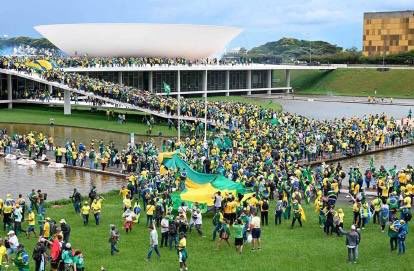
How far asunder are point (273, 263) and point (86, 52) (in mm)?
56786

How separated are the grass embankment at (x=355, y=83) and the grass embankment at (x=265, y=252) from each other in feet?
188

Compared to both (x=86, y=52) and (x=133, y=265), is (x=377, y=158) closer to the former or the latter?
(x=133, y=265)

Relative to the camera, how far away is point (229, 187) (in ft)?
68.6

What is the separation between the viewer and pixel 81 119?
46594 millimetres

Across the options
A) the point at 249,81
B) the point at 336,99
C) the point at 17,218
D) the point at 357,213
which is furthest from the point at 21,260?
the point at 249,81

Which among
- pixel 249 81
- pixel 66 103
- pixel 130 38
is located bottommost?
pixel 66 103

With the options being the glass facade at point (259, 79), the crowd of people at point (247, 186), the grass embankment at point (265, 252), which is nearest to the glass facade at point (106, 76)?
the glass facade at point (259, 79)

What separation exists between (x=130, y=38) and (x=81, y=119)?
22.2 metres

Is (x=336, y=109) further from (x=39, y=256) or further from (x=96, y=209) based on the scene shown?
(x=39, y=256)

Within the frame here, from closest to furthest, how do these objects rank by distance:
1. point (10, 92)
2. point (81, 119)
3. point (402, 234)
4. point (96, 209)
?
point (402, 234) → point (96, 209) → point (81, 119) → point (10, 92)

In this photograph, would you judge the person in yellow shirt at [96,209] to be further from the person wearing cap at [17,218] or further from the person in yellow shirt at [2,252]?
the person in yellow shirt at [2,252]

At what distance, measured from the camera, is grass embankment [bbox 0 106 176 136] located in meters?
42.2

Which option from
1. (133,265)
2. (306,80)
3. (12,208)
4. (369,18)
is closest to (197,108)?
(12,208)

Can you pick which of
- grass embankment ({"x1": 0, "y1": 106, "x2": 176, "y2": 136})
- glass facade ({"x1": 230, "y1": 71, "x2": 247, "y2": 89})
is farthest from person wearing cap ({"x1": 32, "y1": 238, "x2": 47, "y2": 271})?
glass facade ({"x1": 230, "y1": 71, "x2": 247, "y2": 89})
